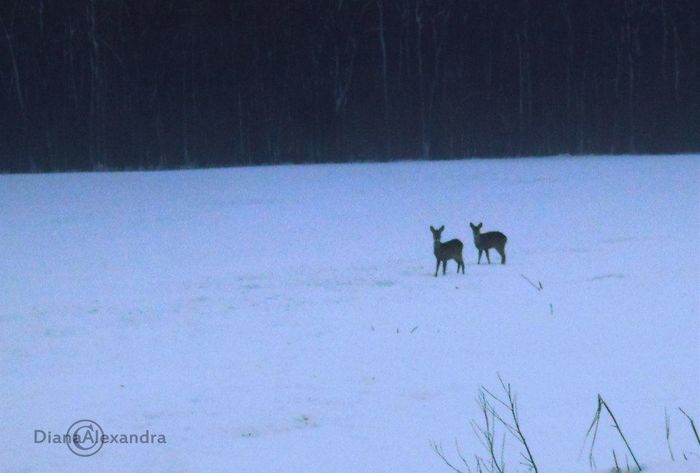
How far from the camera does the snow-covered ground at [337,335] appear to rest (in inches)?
180

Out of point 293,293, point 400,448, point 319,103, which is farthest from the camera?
point 319,103

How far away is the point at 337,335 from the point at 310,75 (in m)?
14.2

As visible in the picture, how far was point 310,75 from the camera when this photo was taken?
20.2 metres

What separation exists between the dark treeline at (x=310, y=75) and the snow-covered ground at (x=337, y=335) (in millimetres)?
6199

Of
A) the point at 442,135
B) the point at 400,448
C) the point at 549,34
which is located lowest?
the point at 400,448

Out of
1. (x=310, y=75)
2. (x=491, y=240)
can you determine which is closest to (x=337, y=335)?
(x=491, y=240)

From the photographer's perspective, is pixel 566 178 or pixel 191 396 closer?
pixel 191 396

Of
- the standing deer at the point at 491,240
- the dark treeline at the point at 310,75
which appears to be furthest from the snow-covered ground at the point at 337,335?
the dark treeline at the point at 310,75

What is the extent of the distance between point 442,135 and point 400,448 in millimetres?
16557

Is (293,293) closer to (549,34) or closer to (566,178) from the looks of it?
(566,178)

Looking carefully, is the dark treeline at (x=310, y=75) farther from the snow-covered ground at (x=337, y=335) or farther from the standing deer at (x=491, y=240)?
the standing deer at (x=491, y=240)

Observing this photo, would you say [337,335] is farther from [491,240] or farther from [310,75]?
[310,75]

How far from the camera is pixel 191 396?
529cm

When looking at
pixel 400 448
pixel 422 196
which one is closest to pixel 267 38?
pixel 422 196
